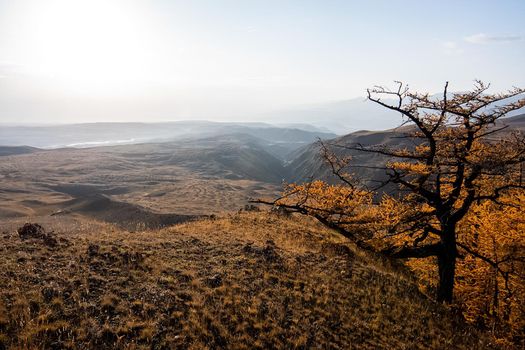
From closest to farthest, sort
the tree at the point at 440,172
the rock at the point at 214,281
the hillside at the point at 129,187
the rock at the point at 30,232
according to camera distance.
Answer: the tree at the point at 440,172 < the rock at the point at 214,281 < the rock at the point at 30,232 < the hillside at the point at 129,187

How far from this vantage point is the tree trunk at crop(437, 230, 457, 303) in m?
14.4

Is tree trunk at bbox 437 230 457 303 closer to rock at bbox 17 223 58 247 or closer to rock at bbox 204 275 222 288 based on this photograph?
rock at bbox 204 275 222 288

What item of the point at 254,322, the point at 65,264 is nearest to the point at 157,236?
the point at 65,264

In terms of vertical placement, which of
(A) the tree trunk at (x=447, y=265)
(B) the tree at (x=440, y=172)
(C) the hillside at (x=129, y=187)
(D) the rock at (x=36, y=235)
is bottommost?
(C) the hillside at (x=129, y=187)

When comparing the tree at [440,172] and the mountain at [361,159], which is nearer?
the tree at [440,172]

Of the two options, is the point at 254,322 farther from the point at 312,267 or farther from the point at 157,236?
the point at 157,236

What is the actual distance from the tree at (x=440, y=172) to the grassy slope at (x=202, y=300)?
2218 mm

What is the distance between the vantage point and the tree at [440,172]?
12016 millimetres

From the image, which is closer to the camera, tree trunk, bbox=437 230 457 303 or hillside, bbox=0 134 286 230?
tree trunk, bbox=437 230 457 303

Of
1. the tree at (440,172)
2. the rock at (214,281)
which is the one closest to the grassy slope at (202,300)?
the rock at (214,281)

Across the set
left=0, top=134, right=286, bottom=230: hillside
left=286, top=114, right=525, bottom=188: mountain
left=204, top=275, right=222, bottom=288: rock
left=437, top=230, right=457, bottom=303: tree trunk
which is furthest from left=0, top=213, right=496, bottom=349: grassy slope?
left=286, top=114, right=525, bottom=188: mountain

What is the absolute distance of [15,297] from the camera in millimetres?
10086

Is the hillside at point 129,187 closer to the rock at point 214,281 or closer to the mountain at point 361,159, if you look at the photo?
the mountain at point 361,159

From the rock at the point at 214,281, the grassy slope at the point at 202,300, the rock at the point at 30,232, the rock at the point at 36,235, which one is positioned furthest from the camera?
the rock at the point at 30,232
